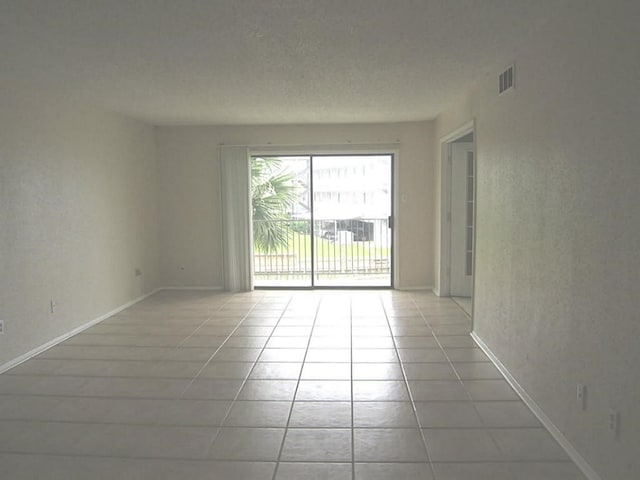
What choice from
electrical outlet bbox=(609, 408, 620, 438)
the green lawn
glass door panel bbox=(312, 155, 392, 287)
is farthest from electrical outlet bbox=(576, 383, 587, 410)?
the green lawn

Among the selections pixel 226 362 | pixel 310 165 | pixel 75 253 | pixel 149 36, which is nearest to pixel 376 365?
pixel 226 362

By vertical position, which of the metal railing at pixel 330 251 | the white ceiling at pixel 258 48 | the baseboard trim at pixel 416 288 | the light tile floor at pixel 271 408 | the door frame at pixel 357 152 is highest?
the white ceiling at pixel 258 48

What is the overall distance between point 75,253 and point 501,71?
4.22m

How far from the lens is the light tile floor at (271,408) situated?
2420mm

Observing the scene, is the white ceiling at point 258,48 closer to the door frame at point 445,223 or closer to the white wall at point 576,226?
the white wall at point 576,226

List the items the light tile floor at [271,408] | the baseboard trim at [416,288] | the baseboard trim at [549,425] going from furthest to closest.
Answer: the baseboard trim at [416,288] → the light tile floor at [271,408] → the baseboard trim at [549,425]

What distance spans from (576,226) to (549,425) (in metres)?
1.17

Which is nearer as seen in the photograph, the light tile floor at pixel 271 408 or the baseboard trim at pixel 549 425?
the baseboard trim at pixel 549 425

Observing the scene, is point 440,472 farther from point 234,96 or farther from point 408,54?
point 234,96

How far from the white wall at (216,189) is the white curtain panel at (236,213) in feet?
0.51

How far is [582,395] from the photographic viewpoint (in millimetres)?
2350

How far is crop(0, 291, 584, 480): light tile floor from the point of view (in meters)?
2.42

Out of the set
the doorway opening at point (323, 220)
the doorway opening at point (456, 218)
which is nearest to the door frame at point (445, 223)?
the doorway opening at point (456, 218)

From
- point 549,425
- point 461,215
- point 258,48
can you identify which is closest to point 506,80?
point 258,48
